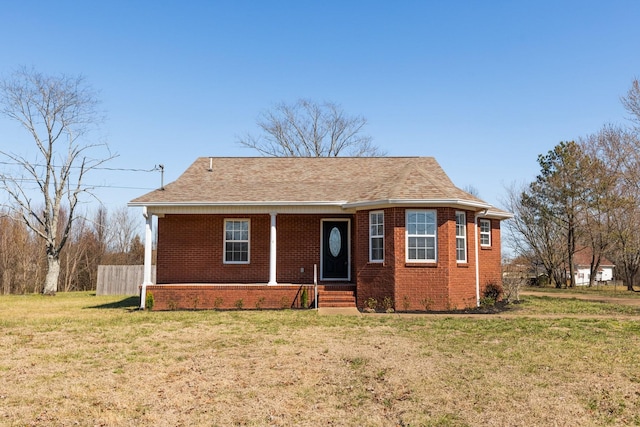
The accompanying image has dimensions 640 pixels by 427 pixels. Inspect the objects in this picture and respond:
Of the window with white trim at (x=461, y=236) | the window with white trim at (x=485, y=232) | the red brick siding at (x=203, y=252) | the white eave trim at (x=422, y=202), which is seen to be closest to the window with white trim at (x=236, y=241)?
the red brick siding at (x=203, y=252)

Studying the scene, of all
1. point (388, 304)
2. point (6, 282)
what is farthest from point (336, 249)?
point (6, 282)

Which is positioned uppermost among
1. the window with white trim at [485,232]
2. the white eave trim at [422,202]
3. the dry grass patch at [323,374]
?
the white eave trim at [422,202]

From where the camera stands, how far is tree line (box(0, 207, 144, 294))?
2761 cm

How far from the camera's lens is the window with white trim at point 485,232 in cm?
1714

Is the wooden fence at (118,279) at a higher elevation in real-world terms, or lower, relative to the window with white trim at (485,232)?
lower

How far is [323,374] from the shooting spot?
21.7ft

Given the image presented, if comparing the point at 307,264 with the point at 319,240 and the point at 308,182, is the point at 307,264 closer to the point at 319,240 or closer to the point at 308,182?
the point at 319,240

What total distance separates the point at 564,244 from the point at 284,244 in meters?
24.3

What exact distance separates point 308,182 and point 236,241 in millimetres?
3319

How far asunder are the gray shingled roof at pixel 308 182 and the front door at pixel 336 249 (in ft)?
3.93

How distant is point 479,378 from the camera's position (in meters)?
6.29

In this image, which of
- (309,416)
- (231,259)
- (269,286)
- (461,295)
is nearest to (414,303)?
(461,295)

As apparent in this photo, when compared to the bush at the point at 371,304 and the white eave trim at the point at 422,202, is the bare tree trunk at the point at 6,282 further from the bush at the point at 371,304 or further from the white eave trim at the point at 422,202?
the white eave trim at the point at 422,202

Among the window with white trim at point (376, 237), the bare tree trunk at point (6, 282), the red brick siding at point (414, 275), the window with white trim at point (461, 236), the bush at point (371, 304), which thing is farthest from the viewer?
the bare tree trunk at point (6, 282)
